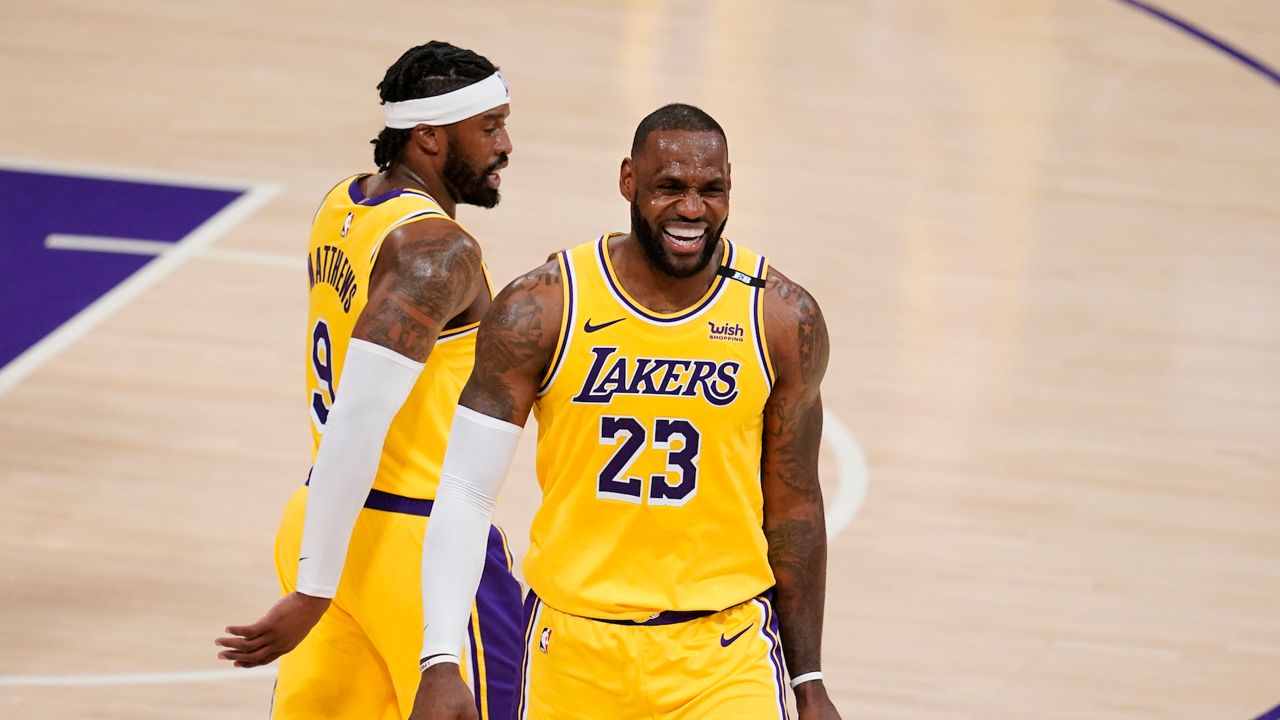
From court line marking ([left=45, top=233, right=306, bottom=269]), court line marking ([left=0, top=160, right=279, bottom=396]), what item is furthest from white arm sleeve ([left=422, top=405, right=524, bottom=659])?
court line marking ([left=45, top=233, right=306, bottom=269])

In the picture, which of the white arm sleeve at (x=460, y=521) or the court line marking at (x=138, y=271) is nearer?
the white arm sleeve at (x=460, y=521)

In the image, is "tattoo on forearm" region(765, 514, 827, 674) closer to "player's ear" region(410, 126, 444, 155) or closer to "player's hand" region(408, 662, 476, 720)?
"player's hand" region(408, 662, 476, 720)

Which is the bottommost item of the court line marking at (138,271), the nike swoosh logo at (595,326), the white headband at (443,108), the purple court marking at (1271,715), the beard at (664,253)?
the purple court marking at (1271,715)

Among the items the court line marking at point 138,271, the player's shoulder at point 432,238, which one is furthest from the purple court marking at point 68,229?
the player's shoulder at point 432,238

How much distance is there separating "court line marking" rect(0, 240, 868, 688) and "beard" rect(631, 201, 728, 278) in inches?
67.1

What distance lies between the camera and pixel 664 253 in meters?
3.89

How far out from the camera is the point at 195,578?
6867mm

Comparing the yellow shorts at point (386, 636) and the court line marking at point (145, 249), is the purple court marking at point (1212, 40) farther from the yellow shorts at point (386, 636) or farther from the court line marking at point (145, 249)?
the yellow shorts at point (386, 636)

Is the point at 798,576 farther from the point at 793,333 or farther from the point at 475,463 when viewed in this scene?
the point at 475,463

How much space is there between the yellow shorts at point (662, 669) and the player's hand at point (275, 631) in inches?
23.1

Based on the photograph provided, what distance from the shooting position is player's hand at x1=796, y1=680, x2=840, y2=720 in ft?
13.1

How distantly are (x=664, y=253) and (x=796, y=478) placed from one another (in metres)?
0.58

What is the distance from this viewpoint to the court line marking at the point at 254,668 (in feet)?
20.3

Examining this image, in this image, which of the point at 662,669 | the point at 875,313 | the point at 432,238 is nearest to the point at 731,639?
the point at 662,669
